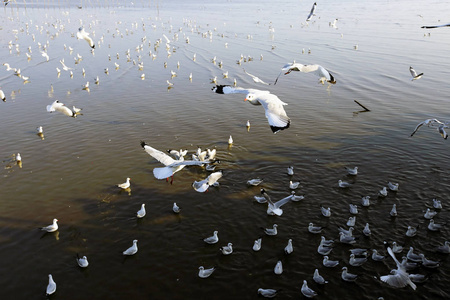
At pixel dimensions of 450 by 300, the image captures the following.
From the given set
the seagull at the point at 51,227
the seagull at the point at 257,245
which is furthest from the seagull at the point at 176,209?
the seagull at the point at 51,227

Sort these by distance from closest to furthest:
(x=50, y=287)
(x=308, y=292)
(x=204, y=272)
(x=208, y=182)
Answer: (x=308, y=292) → (x=50, y=287) → (x=204, y=272) → (x=208, y=182)

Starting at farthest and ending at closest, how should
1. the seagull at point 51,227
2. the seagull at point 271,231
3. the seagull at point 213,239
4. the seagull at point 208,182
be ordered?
the seagull at point 208,182
the seagull at point 51,227
the seagull at point 271,231
the seagull at point 213,239

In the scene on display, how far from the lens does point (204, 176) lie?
68.5ft

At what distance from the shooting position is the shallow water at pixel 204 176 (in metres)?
13.5

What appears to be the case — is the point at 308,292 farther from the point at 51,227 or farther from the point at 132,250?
the point at 51,227

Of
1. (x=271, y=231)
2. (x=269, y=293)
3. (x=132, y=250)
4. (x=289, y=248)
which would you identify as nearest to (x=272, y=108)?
(x=271, y=231)

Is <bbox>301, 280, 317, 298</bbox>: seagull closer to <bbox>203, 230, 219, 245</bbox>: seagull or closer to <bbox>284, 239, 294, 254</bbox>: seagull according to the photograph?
<bbox>284, 239, 294, 254</bbox>: seagull

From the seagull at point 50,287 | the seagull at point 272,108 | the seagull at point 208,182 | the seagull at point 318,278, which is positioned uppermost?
the seagull at point 272,108

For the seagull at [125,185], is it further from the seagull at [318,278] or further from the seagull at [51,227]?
the seagull at [318,278]

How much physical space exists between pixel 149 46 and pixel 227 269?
183ft

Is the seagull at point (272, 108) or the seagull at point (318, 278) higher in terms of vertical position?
the seagull at point (272, 108)

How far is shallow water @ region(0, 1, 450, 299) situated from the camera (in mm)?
13539

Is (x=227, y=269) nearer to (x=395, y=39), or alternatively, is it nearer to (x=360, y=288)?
(x=360, y=288)

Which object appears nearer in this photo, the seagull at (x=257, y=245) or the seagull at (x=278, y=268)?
the seagull at (x=278, y=268)
